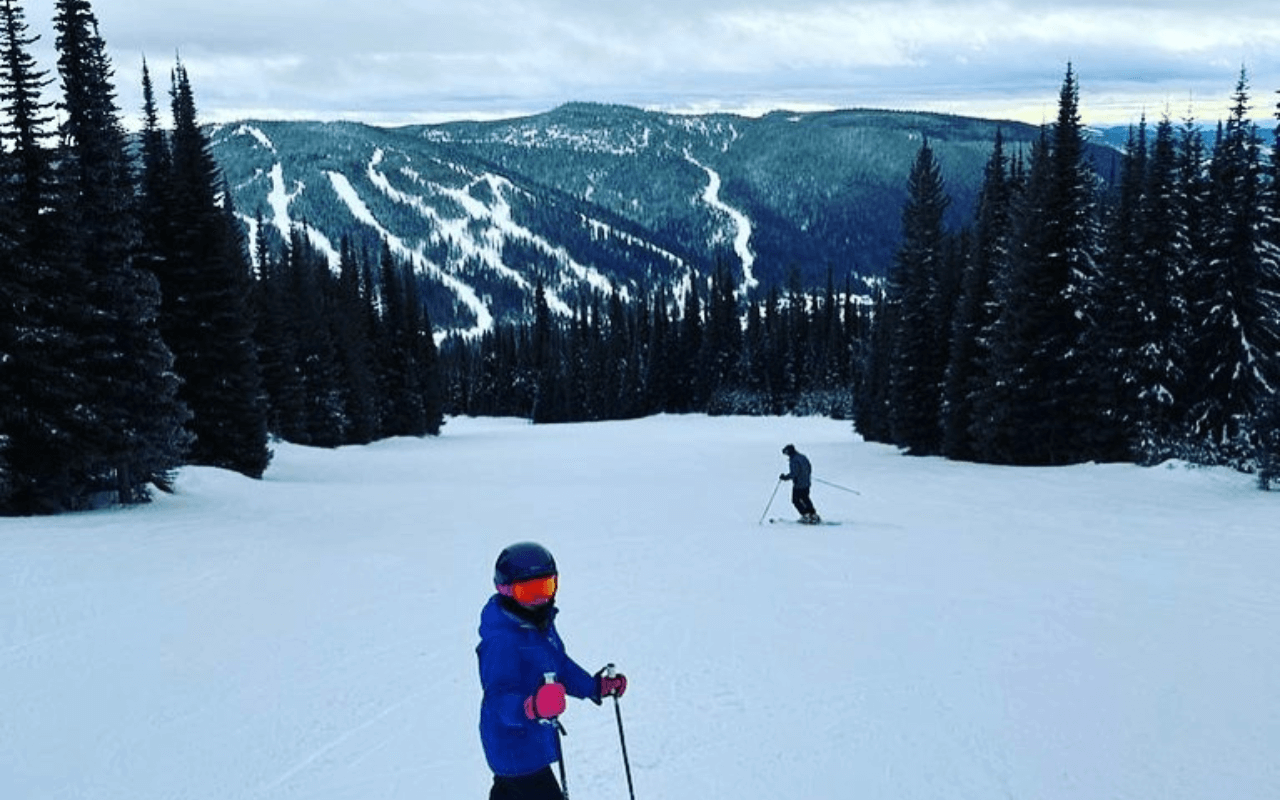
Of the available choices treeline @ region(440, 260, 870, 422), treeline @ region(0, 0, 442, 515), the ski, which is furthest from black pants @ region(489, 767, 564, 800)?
treeline @ region(440, 260, 870, 422)

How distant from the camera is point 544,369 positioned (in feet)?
343

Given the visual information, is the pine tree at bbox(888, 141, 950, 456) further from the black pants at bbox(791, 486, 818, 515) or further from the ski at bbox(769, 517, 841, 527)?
the black pants at bbox(791, 486, 818, 515)

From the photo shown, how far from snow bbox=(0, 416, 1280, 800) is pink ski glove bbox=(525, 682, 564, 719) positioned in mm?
2367

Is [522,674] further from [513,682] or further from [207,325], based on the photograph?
[207,325]

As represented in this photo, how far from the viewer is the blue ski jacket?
4.21 metres

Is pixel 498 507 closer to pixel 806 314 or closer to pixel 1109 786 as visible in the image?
pixel 1109 786

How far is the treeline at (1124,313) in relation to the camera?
26578 millimetres

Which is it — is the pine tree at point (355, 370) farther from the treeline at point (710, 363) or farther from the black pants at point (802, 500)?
the black pants at point (802, 500)

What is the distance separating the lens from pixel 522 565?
164 inches

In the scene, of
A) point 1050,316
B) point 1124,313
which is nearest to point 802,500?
point 1124,313

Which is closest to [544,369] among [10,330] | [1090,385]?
[1090,385]

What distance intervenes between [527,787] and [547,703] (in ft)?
2.44

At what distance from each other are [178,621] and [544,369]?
9454 cm

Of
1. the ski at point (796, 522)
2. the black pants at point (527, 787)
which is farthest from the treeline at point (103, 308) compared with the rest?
the black pants at point (527, 787)
